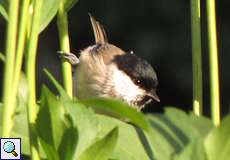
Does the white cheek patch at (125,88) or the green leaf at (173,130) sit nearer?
the green leaf at (173,130)

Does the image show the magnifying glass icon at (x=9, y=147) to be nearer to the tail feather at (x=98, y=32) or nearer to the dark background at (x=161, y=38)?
the tail feather at (x=98, y=32)

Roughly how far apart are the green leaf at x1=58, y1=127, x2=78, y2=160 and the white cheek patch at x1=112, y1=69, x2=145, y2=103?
6.11 ft

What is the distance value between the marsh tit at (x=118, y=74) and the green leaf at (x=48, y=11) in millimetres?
1584

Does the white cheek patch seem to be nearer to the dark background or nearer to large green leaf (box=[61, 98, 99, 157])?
the dark background

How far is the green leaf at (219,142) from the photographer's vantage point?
61 centimetres

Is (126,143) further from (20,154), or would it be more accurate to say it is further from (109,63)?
(109,63)

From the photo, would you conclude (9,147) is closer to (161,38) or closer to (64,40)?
(64,40)

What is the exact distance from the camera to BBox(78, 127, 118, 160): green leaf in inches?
25.6

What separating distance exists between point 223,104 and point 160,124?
3.27 meters

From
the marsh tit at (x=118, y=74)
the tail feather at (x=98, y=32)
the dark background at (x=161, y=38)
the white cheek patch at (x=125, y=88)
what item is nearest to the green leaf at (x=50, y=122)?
the marsh tit at (x=118, y=74)

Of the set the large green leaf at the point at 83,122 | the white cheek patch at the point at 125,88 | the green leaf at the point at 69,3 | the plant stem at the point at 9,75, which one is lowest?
the large green leaf at the point at 83,122

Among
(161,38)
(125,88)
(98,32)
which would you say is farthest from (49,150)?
(161,38)

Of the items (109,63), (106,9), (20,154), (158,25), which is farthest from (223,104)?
(20,154)

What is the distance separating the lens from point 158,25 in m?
3.91
